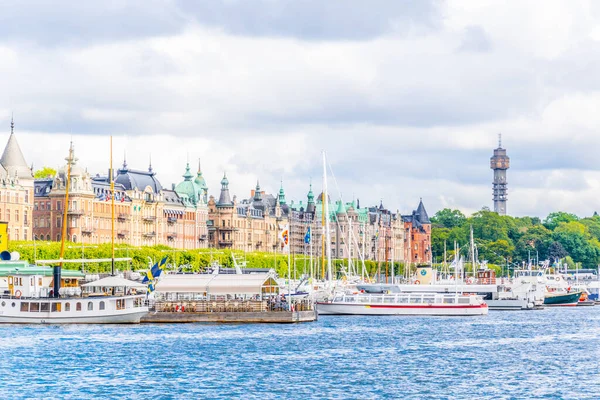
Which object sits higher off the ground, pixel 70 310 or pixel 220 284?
pixel 220 284

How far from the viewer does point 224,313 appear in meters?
101

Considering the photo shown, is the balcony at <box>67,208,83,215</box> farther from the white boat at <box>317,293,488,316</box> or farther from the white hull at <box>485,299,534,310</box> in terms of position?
the white boat at <box>317,293,488,316</box>

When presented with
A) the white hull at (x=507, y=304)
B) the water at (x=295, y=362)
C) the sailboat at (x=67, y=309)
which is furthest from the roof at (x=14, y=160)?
the water at (x=295, y=362)

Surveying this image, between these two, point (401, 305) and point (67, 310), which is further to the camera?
point (401, 305)

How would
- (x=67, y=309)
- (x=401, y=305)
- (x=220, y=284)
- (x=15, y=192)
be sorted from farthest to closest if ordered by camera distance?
1. (x=15, y=192)
2. (x=401, y=305)
3. (x=220, y=284)
4. (x=67, y=309)

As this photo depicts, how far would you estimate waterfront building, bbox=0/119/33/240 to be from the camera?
181 meters

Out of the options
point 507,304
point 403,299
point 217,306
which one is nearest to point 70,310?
point 217,306

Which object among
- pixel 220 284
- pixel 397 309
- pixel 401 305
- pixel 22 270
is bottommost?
pixel 397 309

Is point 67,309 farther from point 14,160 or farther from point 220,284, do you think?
point 14,160

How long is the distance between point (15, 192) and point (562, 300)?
70224mm

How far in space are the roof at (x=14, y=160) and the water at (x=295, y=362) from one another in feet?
304

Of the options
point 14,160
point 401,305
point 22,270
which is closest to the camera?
point 22,270

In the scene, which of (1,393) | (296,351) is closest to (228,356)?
(296,351)

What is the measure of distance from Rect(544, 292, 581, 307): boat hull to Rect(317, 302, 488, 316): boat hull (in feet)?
154
